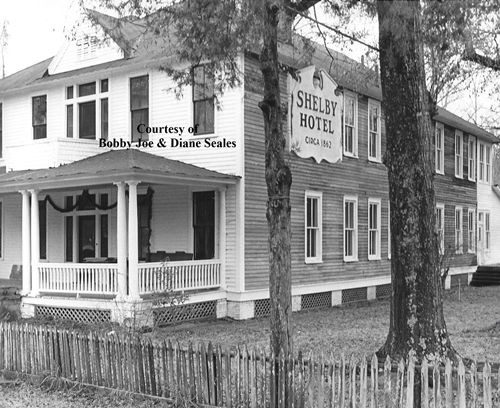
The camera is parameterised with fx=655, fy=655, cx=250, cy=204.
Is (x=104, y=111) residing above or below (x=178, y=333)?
above

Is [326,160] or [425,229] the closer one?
[425,229]

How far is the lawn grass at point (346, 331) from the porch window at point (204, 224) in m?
1.99

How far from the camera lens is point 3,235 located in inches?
869

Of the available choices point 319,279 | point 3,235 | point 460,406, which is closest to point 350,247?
point 319,279

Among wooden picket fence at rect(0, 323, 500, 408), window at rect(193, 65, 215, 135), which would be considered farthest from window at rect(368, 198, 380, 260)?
wooden picket fence at rect(0, 323, 500, 408)

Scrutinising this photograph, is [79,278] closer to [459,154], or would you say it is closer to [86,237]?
[86,237]

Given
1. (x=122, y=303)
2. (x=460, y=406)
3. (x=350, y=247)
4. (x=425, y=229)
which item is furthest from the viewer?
(x=350, y=247)

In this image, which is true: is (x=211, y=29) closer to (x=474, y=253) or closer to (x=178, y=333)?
(x=178, y=333)

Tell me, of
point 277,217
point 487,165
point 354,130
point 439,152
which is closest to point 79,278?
point 277,217

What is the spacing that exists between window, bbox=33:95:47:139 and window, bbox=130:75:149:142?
11.9ft

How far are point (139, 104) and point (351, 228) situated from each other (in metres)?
7.85

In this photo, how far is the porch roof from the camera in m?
14.1

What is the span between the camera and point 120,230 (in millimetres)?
14523

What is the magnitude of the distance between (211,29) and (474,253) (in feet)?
79.1
